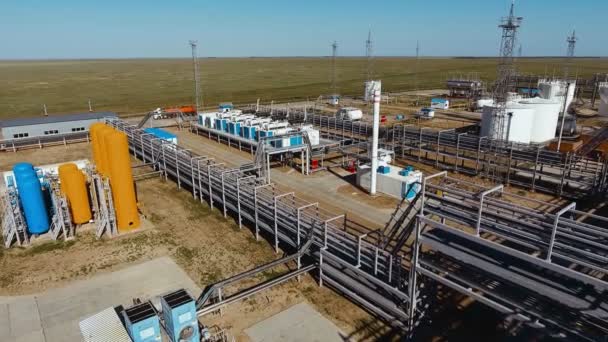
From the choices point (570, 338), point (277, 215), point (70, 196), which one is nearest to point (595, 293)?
point (570, 338)

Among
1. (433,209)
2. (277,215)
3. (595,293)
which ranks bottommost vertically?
(277,215)

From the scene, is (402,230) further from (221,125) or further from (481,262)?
(221,125)

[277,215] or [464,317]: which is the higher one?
[277,215]

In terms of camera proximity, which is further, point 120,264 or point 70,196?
point 70,196

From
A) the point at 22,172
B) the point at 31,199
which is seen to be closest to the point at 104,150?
the point at 22,172

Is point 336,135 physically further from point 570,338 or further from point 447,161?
point 570,338

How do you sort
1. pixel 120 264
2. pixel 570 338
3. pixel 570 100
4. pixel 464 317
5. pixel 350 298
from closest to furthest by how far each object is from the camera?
pixel 570 338 → pixel 464 317 → pixel 350 298 → pixel 120 264 → pixel 570 100

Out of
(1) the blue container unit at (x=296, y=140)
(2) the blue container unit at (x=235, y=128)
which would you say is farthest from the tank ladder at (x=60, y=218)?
(2) the blue container unit at (x=235, y=128)
